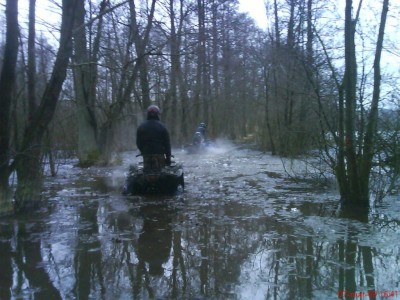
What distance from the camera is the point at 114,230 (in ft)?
25.4

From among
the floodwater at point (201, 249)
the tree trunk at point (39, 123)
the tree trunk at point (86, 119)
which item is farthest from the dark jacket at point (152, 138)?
the tree trunk at point (86, 119)

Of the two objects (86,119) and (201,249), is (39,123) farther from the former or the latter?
(86,119)

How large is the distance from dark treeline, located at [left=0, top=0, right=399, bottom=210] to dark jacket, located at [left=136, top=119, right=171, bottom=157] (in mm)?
1947

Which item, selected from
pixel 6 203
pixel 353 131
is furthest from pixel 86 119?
pixel 353 131

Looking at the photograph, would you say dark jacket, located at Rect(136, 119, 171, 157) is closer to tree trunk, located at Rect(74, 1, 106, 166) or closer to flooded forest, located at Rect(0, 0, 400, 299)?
flooded forest, located at Rect(0, 0, 400, 299)

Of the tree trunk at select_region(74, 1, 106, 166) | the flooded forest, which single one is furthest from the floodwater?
the tree trunk at select_region(74, 1, 106, 166)

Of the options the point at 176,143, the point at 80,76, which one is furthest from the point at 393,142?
the point at 176,143

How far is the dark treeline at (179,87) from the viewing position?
8.92 metres

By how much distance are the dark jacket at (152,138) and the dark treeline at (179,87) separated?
1.95 metres

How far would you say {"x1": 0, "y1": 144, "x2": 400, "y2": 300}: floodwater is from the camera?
4953mm

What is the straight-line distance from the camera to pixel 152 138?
10648 millimetres

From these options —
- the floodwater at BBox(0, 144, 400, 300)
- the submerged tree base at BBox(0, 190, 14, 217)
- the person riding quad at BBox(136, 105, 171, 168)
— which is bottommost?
the floodwater at BBox(0, 144, 400, 300)

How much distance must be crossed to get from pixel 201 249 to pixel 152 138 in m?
4.62

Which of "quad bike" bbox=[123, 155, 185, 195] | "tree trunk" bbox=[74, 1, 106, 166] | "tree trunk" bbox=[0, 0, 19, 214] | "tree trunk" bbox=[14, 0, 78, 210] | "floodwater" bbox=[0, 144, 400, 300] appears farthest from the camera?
"tree trunk" bbox=[74, 1, 106, 166]
